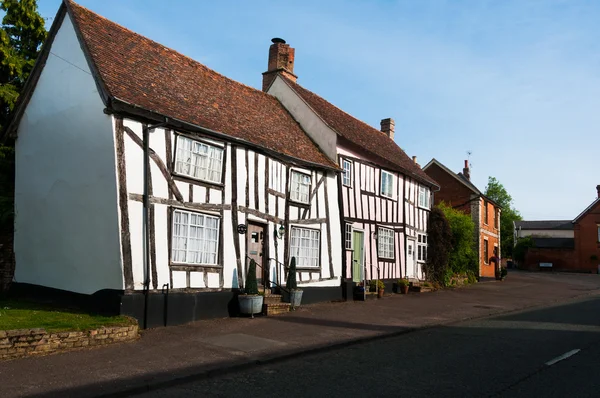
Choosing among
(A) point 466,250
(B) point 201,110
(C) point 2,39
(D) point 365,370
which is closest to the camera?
(D) point 365,370

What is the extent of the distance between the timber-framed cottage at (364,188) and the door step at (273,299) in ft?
13.2

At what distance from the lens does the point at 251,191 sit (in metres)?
15.1

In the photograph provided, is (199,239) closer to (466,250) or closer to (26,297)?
(26,297)

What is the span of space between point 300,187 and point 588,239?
46.8 metres

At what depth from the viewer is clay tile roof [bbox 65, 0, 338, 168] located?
1270cm

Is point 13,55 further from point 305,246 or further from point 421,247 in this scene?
point 421,247

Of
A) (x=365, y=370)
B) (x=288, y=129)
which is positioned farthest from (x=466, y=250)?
(x=365, y=370)

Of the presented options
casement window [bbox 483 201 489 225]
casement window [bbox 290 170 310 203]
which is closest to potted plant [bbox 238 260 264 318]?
casement window [bbox 290 170 310 203]

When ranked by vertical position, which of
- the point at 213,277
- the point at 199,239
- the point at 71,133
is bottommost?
the point at 213,277

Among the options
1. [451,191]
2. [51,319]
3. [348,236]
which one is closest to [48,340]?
[51,319]

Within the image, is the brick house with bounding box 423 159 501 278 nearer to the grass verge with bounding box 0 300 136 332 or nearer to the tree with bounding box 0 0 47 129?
the tree with bounding box 0 0 47 129

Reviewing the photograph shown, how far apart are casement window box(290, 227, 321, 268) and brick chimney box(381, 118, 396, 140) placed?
13.4m

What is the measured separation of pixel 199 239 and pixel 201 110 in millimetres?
3746

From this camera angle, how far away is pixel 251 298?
44.4ft
